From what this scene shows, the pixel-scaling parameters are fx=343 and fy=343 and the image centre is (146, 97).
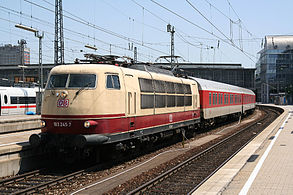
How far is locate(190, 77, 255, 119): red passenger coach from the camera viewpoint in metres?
23.6

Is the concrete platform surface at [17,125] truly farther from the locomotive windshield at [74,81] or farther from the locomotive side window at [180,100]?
the locomotive side window at [180,100]

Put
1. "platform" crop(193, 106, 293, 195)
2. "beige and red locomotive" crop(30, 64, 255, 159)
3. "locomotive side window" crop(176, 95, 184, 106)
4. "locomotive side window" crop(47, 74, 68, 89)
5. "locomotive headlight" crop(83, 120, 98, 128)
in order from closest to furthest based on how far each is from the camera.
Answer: "platform" crop(193, 106, 293, 195), "locomotive headlight" crop(83, 120, 98, 128), "beige and red locomotive" crop(30, 64, 255, 159), "locomotive side window" crop(47, 74, 68, 89), "locomotive side window" crop(176, 95, 184, 106)

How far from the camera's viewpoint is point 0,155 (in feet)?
36.8

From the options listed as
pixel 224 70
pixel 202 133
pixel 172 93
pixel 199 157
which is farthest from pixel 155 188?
pixel 224 70

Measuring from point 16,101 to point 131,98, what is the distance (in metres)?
23.0

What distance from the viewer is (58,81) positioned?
12.0m

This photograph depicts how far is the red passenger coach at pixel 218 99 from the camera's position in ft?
77.5

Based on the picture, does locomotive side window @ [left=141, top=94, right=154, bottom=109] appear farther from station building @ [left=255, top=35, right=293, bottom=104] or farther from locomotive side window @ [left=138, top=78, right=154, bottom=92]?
station building @ [left=255, top=35, right=293, bottom=104]

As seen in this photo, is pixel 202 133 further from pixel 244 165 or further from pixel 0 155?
pixel 0 155

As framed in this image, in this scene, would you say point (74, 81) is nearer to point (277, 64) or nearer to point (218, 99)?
point (218, 99)

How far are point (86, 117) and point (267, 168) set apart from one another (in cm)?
612

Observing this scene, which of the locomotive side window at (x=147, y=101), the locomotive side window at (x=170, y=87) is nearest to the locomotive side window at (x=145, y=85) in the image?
the locomotive side window at (x=147, y=101)

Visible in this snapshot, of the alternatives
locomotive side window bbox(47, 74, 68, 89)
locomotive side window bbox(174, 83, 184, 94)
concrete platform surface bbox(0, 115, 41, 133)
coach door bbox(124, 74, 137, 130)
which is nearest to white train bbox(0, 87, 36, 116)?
concrete platform surface bbox(0, 115, 41, 133)

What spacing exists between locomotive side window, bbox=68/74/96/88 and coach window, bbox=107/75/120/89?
537mm
